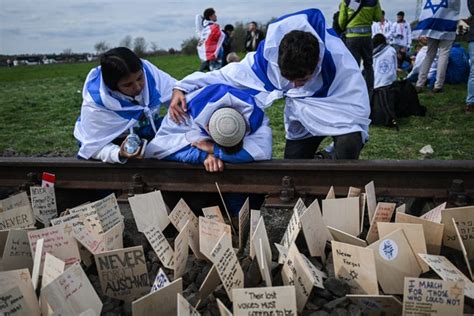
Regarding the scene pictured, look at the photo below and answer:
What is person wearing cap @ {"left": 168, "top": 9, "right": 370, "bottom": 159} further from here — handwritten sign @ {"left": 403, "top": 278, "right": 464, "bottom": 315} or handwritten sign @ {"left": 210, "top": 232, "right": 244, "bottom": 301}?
handwritten sign @ {"left": 403, "top": 278, "right": 464, "bottom": 315}

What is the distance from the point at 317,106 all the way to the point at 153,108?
1275 millimetres

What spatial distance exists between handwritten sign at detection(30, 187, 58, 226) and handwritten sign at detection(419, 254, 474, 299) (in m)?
2.32

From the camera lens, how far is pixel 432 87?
997 centimetres

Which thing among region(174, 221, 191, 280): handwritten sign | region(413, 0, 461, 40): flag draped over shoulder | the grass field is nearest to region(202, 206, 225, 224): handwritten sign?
region(174, 221, 191, 280): handwritten sign

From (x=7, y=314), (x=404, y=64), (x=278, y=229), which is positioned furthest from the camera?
(x=404, y=64)

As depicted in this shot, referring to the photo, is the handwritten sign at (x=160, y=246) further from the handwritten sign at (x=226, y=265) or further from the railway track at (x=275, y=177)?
the railway track at (x=275, y=177)

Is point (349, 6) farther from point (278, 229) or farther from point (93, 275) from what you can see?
point (93, 275)

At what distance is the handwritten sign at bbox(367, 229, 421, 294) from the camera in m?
2.26

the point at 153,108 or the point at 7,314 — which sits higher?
the point at 153,108

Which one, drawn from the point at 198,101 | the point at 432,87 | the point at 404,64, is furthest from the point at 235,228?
the point at 404,64

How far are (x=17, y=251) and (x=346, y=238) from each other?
69.2 inches

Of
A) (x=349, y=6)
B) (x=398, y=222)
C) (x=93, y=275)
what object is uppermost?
(x=349, y=6)

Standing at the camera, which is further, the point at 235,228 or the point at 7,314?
the point at 235,228

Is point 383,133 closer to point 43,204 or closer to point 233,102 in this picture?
point 233,102
